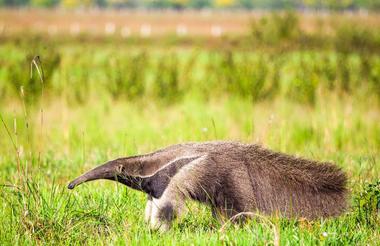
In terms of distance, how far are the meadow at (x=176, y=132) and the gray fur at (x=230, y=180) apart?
0.15 metres

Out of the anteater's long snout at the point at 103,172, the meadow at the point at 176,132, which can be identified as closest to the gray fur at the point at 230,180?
the anteater's long snout at the point at 103,172

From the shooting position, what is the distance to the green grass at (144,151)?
4.74 meters

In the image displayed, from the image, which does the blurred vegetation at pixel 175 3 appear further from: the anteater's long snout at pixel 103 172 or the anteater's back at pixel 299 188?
the anteater's long snout at pixel 103 172

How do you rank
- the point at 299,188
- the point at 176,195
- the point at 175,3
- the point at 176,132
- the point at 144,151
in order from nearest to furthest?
the point at 176,195 < the point at 299,188 < the point at 144,151 < the point at 176,132 < the point at 175,3

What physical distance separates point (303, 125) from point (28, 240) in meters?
6.41

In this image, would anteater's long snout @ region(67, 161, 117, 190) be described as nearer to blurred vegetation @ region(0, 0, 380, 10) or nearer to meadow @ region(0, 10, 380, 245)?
meadow @ region(0, 10, 380, 245)

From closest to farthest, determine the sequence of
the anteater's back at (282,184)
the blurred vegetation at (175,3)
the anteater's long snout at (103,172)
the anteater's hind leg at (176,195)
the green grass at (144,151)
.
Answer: the green grass at (144,151) → the anteater's hind leg at (176,195) → the anteater's back at (282,184) → the anteater's long snout at (103,172) → the blurred vegetation at (175,3)

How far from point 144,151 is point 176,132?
139cm

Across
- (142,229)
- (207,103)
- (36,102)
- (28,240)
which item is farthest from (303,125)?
(28,240)

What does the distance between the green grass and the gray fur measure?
0.16 metres

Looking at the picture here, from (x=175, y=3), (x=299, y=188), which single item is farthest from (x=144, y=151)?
(x=175, y=3)

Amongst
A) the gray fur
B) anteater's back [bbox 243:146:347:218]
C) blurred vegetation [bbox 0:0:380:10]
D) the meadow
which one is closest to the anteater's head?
the gray fur

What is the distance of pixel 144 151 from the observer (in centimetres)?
789

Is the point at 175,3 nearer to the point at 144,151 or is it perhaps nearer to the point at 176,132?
the point at 176,132
